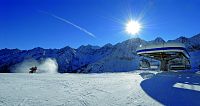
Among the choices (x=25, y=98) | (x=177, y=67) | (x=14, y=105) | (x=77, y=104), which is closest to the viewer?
(x=14, y=105)

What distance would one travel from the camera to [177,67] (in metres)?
56.8

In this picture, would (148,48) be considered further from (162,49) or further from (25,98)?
(25,98)

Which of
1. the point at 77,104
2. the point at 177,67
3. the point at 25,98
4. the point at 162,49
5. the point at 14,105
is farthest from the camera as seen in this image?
the point at 177,67

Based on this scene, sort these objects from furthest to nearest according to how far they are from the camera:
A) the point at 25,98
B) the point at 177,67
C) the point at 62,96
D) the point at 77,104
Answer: the point at 177,67
the point at 62,96
the point at 25,98
the point at 77,104

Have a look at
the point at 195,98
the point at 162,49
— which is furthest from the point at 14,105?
the point at 162,49

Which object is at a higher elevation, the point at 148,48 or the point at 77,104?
the point at 148,48

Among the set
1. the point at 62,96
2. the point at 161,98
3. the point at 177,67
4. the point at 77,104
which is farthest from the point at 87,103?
the point at 177,67

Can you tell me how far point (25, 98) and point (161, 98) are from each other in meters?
5.26

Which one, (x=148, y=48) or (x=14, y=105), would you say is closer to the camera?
(x=14, y=105)

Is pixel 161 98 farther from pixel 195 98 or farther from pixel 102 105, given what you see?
pixel 102 105

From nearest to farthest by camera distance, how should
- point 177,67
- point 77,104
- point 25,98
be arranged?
1. point 77,104
2. point 25,98
3. point 177,67

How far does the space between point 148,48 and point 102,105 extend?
42.2 metres

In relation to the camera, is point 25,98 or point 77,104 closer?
point 77,104

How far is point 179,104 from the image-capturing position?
8656 millimetres
